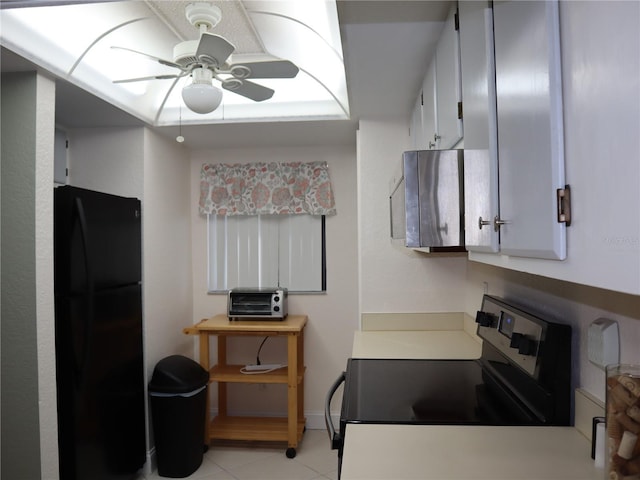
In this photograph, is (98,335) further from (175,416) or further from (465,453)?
(465,453)

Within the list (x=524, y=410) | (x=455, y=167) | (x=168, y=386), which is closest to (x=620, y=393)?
(x=524, y=410)

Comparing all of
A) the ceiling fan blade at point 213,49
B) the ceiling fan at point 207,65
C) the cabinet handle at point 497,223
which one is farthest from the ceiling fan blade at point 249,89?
the cabinet handle at point 497,223

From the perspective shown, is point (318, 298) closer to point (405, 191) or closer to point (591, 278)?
point (405, 191)

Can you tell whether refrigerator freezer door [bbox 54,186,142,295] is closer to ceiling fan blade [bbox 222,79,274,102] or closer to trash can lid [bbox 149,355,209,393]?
trash can lid [bbox 149,355,209,393]

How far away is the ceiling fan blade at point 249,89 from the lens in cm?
208

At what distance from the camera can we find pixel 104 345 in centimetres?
245

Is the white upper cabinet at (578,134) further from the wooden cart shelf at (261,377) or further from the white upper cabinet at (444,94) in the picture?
the wooden cart shelf at (261,377)

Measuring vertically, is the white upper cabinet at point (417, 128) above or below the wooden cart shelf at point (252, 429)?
above

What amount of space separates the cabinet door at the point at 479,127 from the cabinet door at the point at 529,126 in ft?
0.12

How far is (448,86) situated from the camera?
1594 millimetres

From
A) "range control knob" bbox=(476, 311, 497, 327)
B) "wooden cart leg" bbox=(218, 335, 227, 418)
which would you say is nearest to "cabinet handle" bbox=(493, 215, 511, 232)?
"range control knob" bbox=(476, 311, 497, 327)

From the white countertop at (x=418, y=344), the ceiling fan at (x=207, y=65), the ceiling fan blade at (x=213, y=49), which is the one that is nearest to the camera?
the ceiling fan blade at (x=213, y=49)

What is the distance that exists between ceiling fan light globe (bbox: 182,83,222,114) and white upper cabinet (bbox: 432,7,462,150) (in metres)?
0.88

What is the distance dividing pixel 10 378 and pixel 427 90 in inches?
89.3
